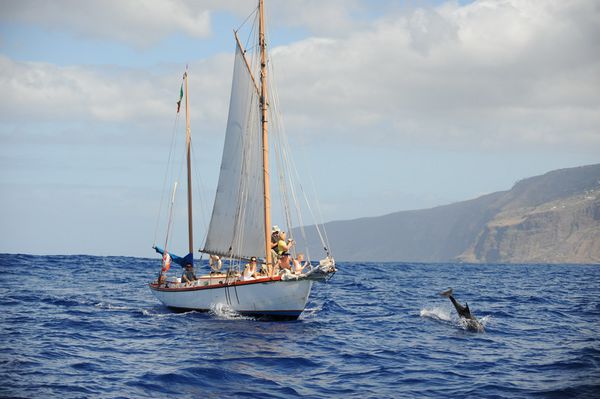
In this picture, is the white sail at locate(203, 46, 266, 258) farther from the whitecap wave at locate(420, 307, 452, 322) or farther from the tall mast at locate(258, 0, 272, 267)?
the whitecap wave at locate(420, 307, 452, 322)

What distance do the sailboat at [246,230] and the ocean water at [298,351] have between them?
0.92m

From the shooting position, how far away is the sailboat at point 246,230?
99.0ft

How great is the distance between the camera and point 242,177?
109ft

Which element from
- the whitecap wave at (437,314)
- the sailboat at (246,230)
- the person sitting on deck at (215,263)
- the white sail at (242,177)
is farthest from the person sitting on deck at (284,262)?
the whitecap wave at (437,314)

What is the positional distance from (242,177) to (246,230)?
259 cm

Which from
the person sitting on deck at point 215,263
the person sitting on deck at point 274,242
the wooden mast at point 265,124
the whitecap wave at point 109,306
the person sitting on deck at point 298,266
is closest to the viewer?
the person sitting on deck at point 298,266

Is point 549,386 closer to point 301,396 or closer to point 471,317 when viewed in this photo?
point 301,396

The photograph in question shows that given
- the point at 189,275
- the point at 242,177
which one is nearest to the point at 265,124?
the point at 242,177

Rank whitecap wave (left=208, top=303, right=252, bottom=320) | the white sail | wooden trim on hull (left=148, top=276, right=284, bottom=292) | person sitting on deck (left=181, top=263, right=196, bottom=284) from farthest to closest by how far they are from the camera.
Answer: person sitting on deck (left=181, top=263, right=196, bottom=284) < the white sail < whitecap wave (left=208, top=303, right=252, bottom=320) < wooden trim on hull (left=148, top=276, right=284, bottom=292)

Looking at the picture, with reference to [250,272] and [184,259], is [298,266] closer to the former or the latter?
[250,272]

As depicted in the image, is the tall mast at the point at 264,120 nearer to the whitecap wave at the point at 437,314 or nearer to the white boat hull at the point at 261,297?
the white boat hull at the point at 261,297

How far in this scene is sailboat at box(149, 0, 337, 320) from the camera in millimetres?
30172

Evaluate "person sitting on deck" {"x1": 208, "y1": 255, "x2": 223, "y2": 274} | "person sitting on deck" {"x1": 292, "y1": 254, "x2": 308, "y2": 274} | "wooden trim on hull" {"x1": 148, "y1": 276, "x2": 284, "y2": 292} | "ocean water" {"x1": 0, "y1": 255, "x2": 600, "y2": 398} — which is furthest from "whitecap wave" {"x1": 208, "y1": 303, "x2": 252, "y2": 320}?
"person sitting on deck" {"x1": 292, "y1": 254, "x2": 308, "y2": 274}

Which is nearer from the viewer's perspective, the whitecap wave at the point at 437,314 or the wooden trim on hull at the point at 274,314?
the wooden trim on hull at the point at 274,314
